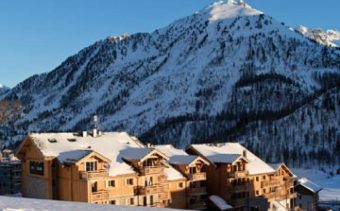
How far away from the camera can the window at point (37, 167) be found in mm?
49000

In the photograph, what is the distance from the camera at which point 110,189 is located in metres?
48.1

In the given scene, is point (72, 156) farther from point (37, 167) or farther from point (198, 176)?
point (198, 176)

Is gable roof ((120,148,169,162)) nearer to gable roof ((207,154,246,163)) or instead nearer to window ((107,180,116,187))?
window ((107,180,116,187))

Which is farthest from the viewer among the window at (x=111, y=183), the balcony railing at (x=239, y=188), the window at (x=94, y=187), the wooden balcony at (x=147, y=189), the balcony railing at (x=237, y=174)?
the balcony railing at (x=239, y=188)

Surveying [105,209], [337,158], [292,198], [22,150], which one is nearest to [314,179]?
[337,158]

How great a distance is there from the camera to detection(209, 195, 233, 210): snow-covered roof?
57188 mm

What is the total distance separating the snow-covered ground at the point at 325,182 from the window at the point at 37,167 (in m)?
60.6

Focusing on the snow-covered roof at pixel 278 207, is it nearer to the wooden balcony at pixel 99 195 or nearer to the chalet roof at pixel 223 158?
the chalet roof at pixel 223 158

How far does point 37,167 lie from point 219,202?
20.8 meters

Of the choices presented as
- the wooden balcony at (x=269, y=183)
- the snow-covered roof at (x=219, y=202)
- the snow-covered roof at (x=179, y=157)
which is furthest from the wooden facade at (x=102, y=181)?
the wooden balcony at (x=269, y=183)

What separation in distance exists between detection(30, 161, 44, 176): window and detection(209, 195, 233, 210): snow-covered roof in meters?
19.9

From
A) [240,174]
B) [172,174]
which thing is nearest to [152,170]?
[172,174]

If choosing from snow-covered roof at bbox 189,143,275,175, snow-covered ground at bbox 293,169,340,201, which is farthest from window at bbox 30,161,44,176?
snow-covered ground at bbox 293,169,340,201

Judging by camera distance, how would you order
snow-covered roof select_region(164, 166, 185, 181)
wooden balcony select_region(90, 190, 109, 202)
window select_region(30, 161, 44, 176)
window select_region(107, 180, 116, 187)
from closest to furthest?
wooden balcony select_region(90, 190, 109, 202)
window select_region(107, 180, 116, 187)
window select_region(30, 161, 44, 176)
snow-covered roof select_region(164, 166, 185, 181)
